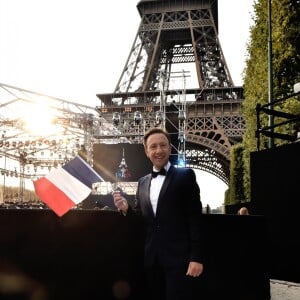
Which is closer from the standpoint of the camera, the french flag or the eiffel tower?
the french flag

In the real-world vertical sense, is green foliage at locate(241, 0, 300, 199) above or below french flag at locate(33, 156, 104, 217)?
above

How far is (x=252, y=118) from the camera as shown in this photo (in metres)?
20.5

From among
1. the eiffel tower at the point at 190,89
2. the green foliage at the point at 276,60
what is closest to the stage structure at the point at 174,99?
the eiffel tower at the point at 190,89

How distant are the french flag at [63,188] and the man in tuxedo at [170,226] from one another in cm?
60

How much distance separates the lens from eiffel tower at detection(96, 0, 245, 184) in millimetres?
47000

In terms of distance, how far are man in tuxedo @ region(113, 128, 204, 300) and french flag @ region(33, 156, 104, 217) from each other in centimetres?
60

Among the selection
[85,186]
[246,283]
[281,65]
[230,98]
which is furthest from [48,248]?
[230,98]

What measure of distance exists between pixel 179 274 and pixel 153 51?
2035 inches

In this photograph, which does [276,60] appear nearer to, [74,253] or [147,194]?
[74,253]

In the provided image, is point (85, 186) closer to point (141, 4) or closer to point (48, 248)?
point (48, 248)

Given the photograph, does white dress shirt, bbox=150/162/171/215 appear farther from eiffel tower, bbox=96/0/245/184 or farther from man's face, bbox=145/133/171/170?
eiffel tower, bbox=96/0/245/184

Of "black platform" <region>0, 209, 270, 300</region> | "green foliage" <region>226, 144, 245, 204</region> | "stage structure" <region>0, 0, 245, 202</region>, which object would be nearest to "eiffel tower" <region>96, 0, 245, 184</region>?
"stage structure" <region>0, 0, 245, 202</region>

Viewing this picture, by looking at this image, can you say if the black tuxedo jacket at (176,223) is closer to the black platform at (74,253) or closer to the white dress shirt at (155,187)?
the white dress shirt at (155,187)

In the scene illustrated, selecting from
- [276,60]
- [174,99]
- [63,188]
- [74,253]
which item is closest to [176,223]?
[63,188]
